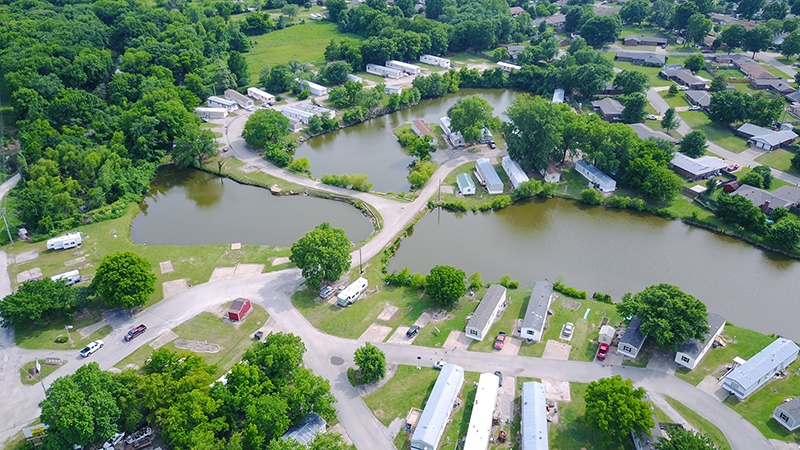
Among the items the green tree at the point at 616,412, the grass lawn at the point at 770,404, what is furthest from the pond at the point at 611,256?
the green tree at the point at 616,412

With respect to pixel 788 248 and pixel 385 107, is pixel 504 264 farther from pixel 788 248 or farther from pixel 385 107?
pixel 385 107

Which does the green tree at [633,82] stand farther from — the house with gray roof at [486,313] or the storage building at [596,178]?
the house with gray roof at [486,313]

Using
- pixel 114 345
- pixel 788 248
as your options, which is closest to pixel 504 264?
pixel 788 248

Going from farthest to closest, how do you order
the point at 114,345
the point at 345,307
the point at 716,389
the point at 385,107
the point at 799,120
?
1. the point at 385,107
2. the point at 799,120
3. the point at 345,307
4. the point at 114,345
5. the point at 716,389

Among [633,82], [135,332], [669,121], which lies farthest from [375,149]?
[135,332]

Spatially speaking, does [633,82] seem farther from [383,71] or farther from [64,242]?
[64,242]

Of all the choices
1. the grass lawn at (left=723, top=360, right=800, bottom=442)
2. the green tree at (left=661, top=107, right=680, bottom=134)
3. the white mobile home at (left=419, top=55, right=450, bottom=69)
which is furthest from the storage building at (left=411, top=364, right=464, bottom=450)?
the white mobile home at (left=419, top=55, right=450, bottom=69)
